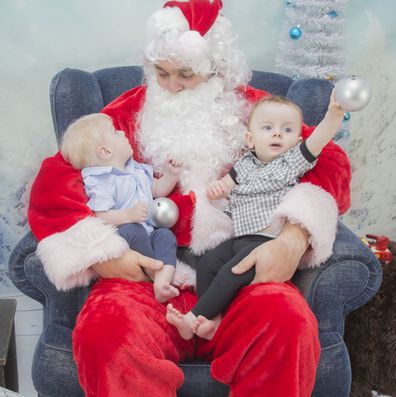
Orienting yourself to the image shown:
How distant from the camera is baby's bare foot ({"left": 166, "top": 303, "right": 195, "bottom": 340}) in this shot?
162cm

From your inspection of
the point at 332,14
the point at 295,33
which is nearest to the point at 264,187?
the point at 295,33

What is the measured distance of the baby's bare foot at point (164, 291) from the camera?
170 cm

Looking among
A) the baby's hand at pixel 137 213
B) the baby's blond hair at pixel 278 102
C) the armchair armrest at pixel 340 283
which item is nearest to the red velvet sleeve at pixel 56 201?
the baby's hand at pixel 137 213

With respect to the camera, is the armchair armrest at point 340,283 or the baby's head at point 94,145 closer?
the armchair armrest at point 340,283

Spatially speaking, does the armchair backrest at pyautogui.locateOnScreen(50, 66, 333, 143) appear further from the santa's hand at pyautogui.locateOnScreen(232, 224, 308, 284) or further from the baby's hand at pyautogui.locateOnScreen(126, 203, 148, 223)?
the santa's hand at pyautogui.locateOnScreen(232, 224, 308, 284)

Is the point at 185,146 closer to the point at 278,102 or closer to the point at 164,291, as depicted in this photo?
the point at 278,102

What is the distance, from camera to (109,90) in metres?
2.42

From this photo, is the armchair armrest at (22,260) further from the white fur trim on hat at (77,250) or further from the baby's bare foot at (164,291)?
the baby's bare foot at (164,291)

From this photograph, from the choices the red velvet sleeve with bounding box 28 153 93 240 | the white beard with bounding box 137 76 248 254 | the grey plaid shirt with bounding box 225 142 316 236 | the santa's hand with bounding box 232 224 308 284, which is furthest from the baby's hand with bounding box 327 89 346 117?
the red velvet sleeve with bounding box 28 153 93 240

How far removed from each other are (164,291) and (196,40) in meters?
0.91

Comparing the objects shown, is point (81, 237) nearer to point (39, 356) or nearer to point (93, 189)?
point (93, 189)

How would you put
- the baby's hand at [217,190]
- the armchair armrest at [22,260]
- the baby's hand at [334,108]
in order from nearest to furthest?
the baby's hand at [334,108]
the armchair armrest at [22,260]
the baby's hand at [217,190]

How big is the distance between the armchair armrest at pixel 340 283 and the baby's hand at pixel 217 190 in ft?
1.34

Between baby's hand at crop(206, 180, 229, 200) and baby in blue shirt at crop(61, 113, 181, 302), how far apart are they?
150mm
